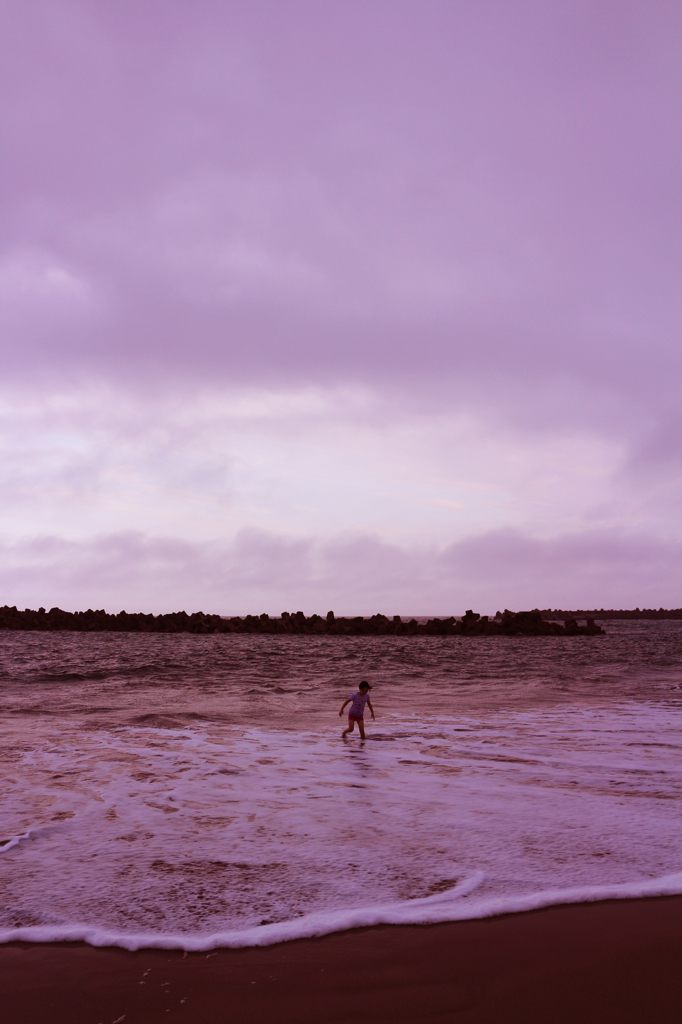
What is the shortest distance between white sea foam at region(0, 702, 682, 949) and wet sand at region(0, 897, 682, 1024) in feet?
0.70

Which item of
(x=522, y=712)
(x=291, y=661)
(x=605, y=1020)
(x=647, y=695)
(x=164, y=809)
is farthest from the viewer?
(x=291, y=661)

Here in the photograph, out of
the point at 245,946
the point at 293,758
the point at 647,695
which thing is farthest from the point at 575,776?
the point at 647,695

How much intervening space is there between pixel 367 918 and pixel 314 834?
1774mm

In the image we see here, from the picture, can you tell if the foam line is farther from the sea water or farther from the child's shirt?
the child's shirt

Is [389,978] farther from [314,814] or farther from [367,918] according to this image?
[314,814]

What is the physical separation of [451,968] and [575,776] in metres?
5.09

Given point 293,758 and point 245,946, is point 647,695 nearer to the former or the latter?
point 293,758

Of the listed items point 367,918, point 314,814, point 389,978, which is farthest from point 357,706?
point 389,978

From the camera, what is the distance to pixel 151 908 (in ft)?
13.7

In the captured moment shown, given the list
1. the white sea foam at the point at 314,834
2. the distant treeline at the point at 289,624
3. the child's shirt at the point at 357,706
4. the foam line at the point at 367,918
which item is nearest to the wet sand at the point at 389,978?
the foam line at the point at 367,918

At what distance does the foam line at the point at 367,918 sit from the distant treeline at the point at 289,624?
164ft

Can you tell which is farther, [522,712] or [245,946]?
[522,712]

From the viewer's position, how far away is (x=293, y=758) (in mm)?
9242

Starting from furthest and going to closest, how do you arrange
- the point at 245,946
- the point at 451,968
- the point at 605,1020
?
the point at 245,946, the point at 451,968, the point at 605,1020
